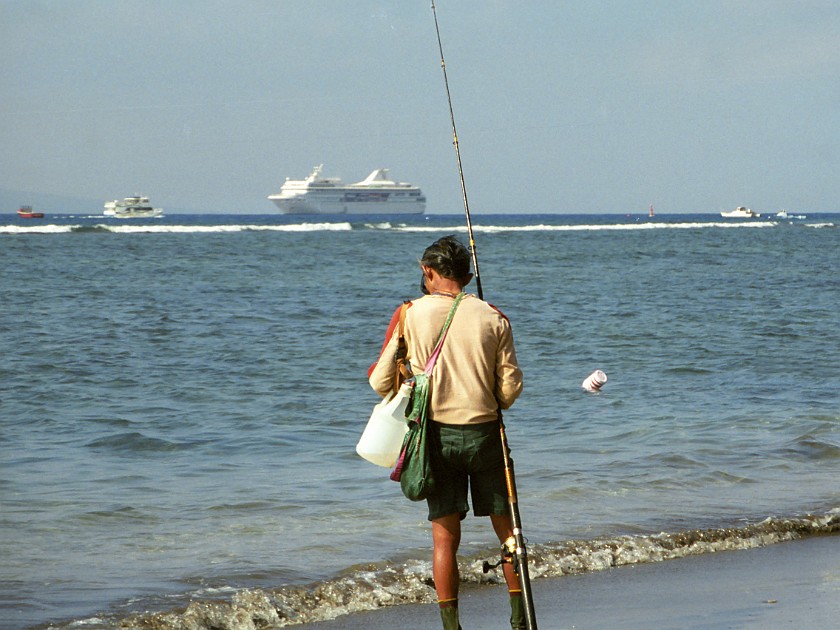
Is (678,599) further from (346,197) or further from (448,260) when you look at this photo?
(346,197)

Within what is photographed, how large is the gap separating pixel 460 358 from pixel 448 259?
371 millimetres

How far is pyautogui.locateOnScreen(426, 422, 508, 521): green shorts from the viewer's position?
3.92 metres

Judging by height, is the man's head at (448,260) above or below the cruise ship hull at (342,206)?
below

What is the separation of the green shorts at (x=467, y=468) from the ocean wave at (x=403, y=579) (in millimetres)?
1181

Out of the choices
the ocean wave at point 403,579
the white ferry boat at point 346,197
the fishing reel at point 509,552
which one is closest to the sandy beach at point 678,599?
the ocean wave at point 403,579

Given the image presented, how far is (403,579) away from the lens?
527 cm

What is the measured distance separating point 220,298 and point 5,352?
26.9ft

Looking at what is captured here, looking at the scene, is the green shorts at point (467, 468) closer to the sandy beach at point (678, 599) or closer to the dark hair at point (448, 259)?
the dark hair at point (448, 259)

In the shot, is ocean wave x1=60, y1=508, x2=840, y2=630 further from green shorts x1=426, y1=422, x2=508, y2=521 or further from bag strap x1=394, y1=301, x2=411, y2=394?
bag strap x1=394, y1=301, x2=411, y2=394

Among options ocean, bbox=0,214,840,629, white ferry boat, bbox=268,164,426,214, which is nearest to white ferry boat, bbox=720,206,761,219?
white ferry boat, bbox=268,164,426,214

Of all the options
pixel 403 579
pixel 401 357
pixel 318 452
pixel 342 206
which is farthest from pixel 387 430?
pixel 342 206

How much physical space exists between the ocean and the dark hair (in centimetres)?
184

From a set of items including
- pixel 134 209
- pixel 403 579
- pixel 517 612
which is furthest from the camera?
pixel 134 209

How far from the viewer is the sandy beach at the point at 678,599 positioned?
459 centimetres
